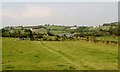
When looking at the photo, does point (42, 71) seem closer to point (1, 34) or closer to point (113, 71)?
point (113, 71)

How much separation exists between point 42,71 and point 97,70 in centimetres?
392

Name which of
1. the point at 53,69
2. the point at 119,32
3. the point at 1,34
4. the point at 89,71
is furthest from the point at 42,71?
the point at 1,34

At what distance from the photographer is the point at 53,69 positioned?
19.4m

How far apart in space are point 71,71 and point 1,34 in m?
83.7

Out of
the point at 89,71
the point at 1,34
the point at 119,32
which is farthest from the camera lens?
the point at 1,34

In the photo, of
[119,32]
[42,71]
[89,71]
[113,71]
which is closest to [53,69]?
[42,71]

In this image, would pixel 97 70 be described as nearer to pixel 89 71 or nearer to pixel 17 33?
pixel 89 71

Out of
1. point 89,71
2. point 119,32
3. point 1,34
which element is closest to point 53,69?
point 89,71

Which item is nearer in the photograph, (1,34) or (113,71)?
(113,71)

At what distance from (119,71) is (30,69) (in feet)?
21.1

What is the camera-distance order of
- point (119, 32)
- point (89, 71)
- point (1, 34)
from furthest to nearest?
point (1, 34), point (119, 32), point (89, 71)

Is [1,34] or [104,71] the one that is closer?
[104,71]

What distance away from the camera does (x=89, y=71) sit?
18.4 metres

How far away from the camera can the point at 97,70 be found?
61.7 ft
